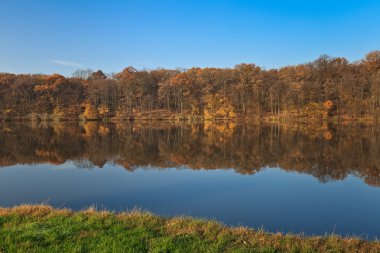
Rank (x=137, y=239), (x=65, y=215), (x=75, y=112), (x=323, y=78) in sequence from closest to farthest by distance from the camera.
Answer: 1. (x=137, y=239)
2. (x=65, y=215)
3. (x=323, y=78)
4. (x=75, y=112)

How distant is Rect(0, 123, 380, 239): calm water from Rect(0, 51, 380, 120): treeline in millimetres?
49924

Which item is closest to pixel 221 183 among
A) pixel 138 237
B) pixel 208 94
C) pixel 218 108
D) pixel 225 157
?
pixel 225 157

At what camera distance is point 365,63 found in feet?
259

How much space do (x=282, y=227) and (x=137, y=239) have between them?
4.38m

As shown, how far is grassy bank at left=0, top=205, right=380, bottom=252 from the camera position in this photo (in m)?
5.62

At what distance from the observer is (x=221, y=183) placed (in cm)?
1430

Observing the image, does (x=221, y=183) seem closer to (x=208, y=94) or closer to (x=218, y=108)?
(x=218, y=108)

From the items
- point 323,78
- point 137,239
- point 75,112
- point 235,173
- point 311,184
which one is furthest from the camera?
point 75,112

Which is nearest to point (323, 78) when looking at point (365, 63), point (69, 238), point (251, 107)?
point (365, 63)

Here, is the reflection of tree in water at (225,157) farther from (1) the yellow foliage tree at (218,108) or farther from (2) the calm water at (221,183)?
(1) the yellow foliage tree at (218,108)

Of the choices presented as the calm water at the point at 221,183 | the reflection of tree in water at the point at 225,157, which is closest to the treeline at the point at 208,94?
the reflection of tree in water at the point at 225,157

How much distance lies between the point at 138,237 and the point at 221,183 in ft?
28.0

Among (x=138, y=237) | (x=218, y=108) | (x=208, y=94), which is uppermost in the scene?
(x=208, y=94)

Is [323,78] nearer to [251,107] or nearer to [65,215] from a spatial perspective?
[251,107]
